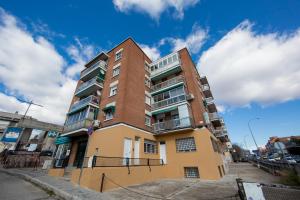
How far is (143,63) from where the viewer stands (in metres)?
22.3

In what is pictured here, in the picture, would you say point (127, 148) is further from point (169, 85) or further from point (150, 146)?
point (169, 85)

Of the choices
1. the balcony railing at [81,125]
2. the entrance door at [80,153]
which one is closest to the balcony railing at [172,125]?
the balcony railing at [81,125]

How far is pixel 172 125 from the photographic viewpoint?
1659cm

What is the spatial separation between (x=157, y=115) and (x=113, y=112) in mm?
6727

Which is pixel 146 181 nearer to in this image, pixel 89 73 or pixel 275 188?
pixel 275 188

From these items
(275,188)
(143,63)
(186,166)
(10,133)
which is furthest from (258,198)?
(10,133)

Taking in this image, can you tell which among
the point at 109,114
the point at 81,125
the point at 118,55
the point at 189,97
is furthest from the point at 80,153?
the point at 189,97

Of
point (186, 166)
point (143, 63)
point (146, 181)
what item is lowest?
point (146, 181)

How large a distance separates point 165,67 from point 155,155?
12.7 meters

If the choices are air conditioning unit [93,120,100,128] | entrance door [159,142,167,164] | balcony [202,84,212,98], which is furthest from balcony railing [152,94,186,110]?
balcony [202,84,212,98]

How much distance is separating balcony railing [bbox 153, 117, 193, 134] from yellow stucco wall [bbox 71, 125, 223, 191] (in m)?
0.86

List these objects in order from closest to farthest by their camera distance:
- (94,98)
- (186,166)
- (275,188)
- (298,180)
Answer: (275,188) < (298,180) < (186,166) < (94,98)

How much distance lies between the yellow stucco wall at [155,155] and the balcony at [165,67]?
9238 millimetres

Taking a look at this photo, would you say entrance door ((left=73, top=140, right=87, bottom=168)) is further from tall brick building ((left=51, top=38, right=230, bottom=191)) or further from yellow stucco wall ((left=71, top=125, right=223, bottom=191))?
yellow stucco wall ((left=71, top=125, right=223, bottom=191))
